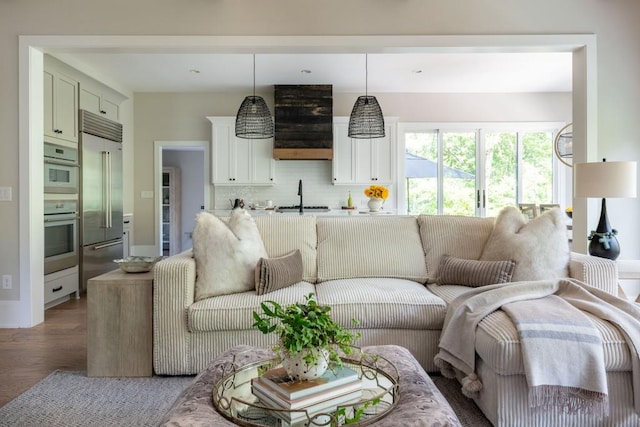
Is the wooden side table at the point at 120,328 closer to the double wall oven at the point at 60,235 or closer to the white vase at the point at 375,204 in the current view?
the double wall oven at the point at 60,235

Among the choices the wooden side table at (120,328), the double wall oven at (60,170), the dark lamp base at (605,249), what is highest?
the double wall oven at (60,170)

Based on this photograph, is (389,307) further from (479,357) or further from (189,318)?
(189,318)

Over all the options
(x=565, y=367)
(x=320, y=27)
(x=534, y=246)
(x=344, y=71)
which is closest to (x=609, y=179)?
(x=534, y=246)

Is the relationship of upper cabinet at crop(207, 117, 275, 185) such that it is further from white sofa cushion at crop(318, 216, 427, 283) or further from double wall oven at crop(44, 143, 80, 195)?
white sofa cushion at crop(318, 216, 427, 283)

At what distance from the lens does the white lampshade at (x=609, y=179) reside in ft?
9.30

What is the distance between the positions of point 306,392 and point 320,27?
320 centimetres

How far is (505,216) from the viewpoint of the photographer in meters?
3.06

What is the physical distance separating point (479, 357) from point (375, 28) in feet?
9.22

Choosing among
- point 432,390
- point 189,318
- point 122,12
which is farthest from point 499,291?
point 122,12

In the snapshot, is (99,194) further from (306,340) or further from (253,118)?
(306,340)

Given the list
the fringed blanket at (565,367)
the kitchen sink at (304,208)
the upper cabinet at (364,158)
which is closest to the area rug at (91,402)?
the fringed blanket at (565,367)

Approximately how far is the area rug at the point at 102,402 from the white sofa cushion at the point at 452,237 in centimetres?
93

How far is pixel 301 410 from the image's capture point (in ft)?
4.17

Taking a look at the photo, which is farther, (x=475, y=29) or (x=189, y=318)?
(x=475, y=29)
